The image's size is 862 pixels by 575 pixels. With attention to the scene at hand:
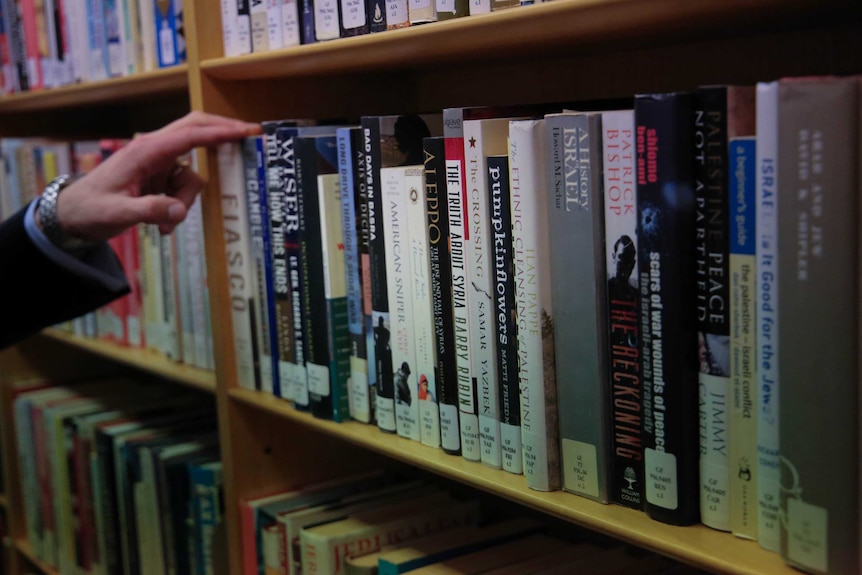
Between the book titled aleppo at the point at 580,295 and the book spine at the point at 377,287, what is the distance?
0.84 feet

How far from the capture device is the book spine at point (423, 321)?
943 mm

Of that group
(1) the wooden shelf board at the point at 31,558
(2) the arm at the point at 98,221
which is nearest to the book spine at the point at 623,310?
(2) the arm at the point at 98,221

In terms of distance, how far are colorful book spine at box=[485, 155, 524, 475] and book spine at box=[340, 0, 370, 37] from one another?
0.27 meters

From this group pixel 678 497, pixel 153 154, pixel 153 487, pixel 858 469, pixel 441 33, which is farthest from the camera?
pixel 153 487

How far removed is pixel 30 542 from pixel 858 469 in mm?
1935

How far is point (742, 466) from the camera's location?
2.32 feet

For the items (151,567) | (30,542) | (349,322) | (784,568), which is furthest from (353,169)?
(30,542)

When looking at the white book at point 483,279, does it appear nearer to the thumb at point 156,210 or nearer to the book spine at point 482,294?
the book spine at point 482,294

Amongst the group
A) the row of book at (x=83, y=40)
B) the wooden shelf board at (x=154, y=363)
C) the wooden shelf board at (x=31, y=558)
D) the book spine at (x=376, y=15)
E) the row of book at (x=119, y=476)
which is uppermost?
the row of book at (x=83, y=40)

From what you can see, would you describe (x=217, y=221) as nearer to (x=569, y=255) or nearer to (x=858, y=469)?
(x=569, y=255)

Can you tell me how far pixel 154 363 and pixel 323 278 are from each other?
523 mm

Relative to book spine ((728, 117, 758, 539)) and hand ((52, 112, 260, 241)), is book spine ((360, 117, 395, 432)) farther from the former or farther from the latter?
book spine ((728, 117, 758, 539))

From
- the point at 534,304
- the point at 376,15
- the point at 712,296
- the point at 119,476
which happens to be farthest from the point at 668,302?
the point at 119,476

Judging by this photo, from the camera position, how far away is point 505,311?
86 centimetres
